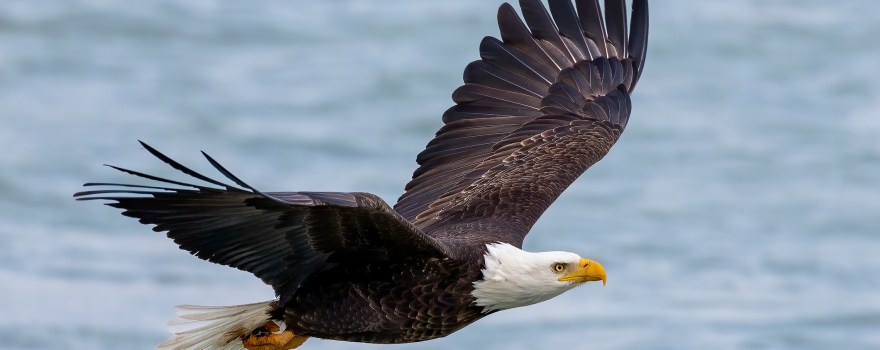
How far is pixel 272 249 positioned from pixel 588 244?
7862 mm

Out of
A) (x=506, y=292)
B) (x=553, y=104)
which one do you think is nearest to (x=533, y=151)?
(x=553, y=104)

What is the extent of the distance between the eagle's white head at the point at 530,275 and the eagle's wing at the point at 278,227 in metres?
0.29

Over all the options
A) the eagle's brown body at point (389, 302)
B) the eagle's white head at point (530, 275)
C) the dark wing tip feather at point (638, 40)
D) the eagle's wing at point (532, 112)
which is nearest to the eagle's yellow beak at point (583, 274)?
the eagle's white head at point (530, 275)

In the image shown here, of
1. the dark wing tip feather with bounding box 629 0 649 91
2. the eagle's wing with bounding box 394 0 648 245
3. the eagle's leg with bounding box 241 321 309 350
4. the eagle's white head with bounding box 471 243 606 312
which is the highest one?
the dark wing tip feather with bounding box 629 0 649 91

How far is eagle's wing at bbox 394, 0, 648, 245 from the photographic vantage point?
36.1 ft

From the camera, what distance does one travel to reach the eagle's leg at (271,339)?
9961mm

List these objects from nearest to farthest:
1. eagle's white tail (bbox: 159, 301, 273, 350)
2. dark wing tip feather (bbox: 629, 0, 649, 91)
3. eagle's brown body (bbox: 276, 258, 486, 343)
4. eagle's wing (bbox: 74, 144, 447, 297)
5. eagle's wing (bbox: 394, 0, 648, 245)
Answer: eagle's wing (bbox: 74, 144, 447, 297) → eagle's brown body (bbox: 276, 258, 486, 343) → eagle's white tail (bbox: 159, 301, 273, 350) → eagle's wing (bbox: 394, 0, 648, 245) → dark wing tip feather (bbox: 629, 0, 649, 91)

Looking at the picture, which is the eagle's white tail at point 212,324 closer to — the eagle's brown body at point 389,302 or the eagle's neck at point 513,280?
the eagle's brown body at point 389,302

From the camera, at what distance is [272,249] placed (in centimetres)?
930

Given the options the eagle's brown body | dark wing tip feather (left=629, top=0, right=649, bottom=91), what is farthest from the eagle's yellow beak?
dark wing tip feather (left=629, top=0, right=649, bottom=91)

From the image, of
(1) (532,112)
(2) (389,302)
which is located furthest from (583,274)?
(1) (532,112)

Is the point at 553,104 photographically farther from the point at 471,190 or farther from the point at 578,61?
the point at 471,190

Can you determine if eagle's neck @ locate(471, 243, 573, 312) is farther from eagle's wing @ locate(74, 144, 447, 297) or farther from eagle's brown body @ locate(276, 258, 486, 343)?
eagle's wing @ locate(74, 144, 447, 297)

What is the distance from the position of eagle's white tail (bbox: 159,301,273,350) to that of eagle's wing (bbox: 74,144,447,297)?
0.30 m
